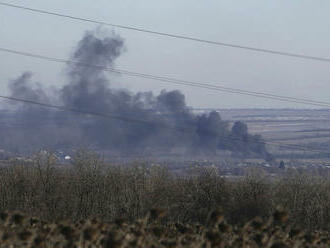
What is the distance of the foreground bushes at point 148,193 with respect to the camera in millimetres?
67188

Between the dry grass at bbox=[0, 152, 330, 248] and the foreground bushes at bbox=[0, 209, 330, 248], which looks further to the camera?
the dry grass at bbox=[0, 152, 330, 248]

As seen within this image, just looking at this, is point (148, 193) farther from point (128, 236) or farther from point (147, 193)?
point (128, 236)

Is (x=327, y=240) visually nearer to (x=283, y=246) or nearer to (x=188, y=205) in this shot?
(x=283, y=246)

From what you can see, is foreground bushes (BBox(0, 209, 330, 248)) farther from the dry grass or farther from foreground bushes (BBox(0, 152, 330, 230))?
foreground bushes (BBox(0, 152, 330, 230))

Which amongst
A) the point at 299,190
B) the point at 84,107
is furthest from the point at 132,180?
the point at 84,107

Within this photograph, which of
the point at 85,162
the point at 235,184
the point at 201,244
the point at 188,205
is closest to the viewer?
the point at 201,244

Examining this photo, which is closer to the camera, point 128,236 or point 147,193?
point 128,236

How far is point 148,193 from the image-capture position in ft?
240

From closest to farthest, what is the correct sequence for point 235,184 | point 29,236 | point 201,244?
point 29,236 → point 201,244 → point 235,184

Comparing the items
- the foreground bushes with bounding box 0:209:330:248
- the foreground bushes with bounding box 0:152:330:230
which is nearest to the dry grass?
the foreground bushes with bounding box 0:152:330:230

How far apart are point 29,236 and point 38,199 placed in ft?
168

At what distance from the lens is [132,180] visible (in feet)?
251

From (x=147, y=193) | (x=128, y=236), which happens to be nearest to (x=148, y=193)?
(x=147, y=193)

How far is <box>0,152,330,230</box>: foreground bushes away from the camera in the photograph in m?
67.2
